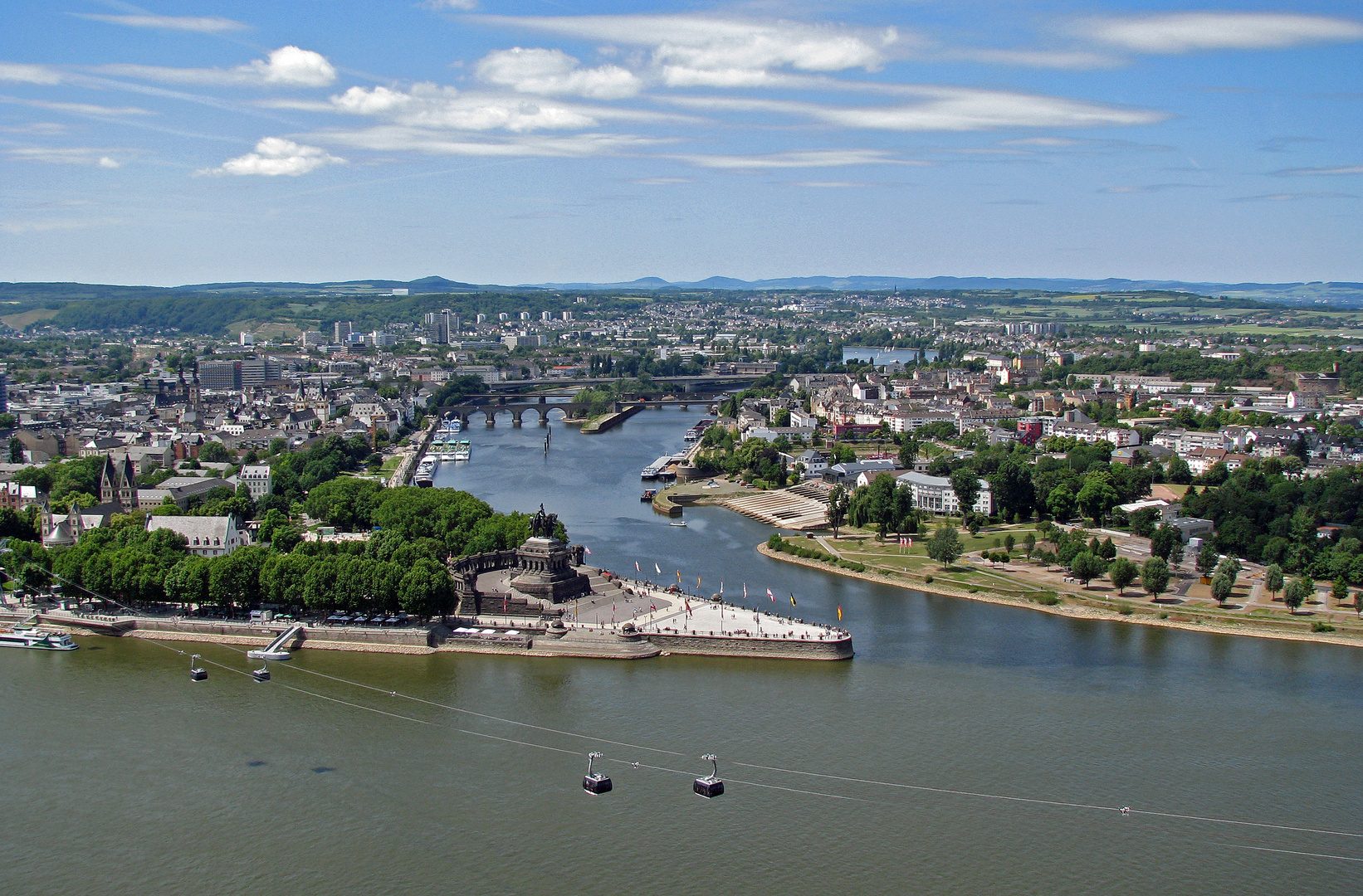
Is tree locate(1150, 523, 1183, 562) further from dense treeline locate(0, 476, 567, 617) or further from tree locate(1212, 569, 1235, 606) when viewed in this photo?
dense treeline locate(0, 476, 567, 617)

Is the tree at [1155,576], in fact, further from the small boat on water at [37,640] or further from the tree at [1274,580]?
the small boat on water at [37,640]

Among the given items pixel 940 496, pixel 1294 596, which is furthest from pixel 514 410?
pixel 1294 596

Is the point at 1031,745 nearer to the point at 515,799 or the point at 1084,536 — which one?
the point at 515,799

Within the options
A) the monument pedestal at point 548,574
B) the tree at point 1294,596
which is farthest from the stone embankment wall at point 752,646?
the tree at point 1294,596

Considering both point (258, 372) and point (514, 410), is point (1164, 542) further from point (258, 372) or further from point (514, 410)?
point (258, 372)

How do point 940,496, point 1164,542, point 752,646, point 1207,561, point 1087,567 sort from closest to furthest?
point 752,646 < point 1087,567 < point 1207,561 < point 1164,542 < point 940,496

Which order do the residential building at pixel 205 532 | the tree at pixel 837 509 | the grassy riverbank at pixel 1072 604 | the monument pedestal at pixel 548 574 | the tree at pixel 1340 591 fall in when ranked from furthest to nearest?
1. the tree at pixel 837 509
2. the residential building at pixel 205 532
3. the tree at pixel 1340 591
4. the monument pedestal at pixel 548 574
5. the grassy riverbank at pixel 1072 604
